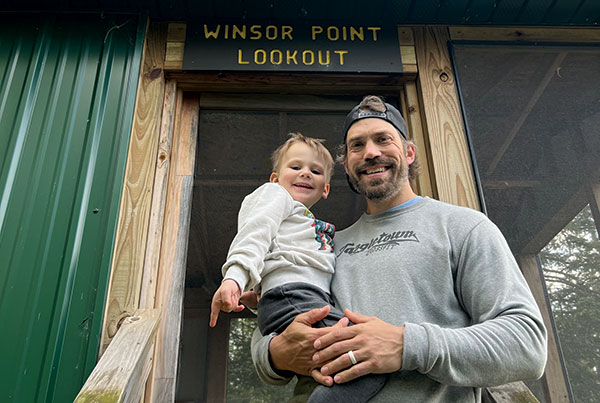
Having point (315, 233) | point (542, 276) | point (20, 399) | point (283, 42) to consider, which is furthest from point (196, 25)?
point (542, 276)

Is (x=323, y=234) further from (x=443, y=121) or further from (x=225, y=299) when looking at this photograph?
(x=443, y=121)

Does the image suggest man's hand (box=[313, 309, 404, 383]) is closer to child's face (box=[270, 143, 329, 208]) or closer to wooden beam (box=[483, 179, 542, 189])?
child's face (box=[270, 143, 329, 208])

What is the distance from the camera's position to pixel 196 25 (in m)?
3.02

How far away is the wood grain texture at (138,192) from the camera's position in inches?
92.9

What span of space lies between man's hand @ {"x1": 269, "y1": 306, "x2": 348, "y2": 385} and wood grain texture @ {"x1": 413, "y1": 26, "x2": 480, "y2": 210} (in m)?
1.23

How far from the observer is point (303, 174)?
7.55ft

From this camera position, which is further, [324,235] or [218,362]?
[218,362]

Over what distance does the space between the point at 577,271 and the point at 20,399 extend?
2.83 meters

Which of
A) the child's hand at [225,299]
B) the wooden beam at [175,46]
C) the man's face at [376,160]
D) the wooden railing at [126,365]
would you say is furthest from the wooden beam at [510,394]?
the wooden beam at [175,46]

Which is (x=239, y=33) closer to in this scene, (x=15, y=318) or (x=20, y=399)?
(x=15, y=318)

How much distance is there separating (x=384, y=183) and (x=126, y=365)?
121cm

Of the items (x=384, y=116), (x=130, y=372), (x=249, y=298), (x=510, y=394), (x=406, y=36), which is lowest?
(x=510, y=394)

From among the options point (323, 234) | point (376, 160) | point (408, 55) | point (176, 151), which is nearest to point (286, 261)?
point (323, 234)

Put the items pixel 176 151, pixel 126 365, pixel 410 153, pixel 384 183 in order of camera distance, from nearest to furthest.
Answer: pixel 126 365 → pixel 384 183 → pixel 410 153 → pixel 176 151
